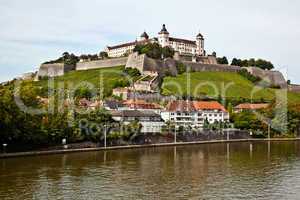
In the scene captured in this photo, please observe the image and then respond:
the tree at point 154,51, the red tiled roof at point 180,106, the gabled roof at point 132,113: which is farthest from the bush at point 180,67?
the gabled roof at point 132,113

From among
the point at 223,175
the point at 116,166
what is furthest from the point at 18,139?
the point at 223,175

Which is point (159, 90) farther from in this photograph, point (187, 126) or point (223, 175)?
point (223, 175)

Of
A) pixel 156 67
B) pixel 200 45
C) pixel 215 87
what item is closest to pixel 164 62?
Answer: pixel 156 67

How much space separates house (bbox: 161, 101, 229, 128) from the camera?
2230 inches

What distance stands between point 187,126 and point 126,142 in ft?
43.1

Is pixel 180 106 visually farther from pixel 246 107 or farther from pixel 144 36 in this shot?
pixel 144 36

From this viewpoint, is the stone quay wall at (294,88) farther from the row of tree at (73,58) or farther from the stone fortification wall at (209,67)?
the row of tree at (73,58)

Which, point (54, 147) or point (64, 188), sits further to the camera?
point (54, 147)

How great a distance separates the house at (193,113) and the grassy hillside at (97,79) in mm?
15204

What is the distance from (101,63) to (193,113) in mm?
37307

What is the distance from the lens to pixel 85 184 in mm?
21828

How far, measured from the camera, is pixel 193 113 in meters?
58.4

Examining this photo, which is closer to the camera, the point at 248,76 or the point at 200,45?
the point at 248,76

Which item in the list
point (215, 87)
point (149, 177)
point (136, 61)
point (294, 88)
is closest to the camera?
point (149, 177)
